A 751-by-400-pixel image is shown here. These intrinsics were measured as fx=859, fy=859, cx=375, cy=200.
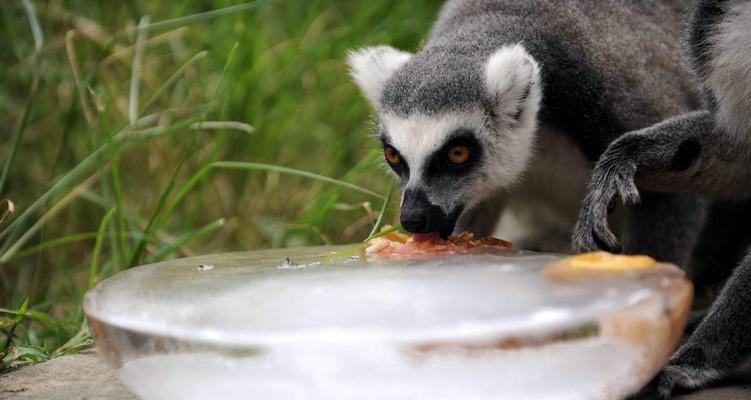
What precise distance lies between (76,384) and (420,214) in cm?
114

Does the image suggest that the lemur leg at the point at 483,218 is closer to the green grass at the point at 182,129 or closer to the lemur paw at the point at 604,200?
the green grass at the point at 182,129

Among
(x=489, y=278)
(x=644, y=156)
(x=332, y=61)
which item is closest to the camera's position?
(x=489, y=278)

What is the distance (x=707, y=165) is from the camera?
9.49 feet

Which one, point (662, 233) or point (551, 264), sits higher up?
point (551, 264)

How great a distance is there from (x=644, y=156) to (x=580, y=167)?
1.92 ft

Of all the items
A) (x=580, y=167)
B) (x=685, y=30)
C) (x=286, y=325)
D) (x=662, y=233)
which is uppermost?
(x=685, y=30)

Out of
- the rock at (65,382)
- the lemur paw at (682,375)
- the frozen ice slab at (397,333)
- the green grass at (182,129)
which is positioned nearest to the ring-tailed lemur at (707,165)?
the lemur paw at (682,375)

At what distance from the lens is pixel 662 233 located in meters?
3.29

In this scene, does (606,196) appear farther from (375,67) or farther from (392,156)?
(375,67)

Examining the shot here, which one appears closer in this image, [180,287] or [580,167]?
[180,287]

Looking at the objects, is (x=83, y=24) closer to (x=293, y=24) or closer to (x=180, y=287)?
(x=293, y=24)

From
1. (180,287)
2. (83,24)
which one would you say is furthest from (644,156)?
(83,24)

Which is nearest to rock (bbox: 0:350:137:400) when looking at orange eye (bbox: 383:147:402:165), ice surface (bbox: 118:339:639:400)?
ice surface (bbox: 118:339:639:400)

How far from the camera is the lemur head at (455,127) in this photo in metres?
2.86
